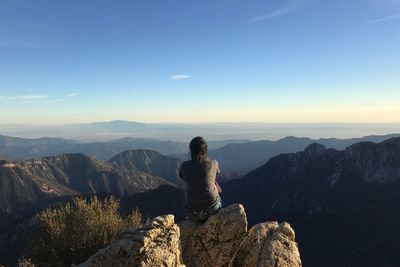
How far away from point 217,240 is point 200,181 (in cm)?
184

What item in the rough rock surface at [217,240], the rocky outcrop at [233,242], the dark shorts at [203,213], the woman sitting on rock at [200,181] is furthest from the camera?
the dark shorts at [203,213]

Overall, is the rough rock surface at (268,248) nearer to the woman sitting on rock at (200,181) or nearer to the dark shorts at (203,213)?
the dark shorts at (203,213)

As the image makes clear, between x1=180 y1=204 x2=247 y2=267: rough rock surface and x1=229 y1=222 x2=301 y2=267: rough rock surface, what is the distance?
0.85 ft

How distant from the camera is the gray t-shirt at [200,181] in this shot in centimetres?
1352

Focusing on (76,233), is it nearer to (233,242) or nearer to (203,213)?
(203,213)

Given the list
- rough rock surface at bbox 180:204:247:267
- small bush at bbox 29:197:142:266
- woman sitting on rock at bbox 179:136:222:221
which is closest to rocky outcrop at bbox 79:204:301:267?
rough rock surface at bbox 180:204:247:267

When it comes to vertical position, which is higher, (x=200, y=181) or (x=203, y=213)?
(x=200, y=181)

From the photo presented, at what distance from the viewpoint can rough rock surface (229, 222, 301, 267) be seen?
12.5 meters

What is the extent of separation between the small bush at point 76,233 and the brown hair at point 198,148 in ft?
43.4

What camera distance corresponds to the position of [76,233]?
25.9m

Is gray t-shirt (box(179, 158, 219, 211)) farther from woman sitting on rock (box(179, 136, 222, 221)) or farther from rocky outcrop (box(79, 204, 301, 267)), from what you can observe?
rocky outcrop (box(79, 204, 301, 267))

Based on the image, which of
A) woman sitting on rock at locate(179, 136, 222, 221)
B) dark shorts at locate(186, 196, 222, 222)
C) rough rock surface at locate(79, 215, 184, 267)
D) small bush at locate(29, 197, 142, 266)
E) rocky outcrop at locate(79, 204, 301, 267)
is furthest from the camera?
small bush at locate(29, 197, 142, 266)

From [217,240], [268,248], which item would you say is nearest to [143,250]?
[217,240]

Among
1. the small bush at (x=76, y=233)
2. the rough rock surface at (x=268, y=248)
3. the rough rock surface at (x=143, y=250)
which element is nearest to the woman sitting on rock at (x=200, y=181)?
the rough rock surface at (x=268, y=248)
